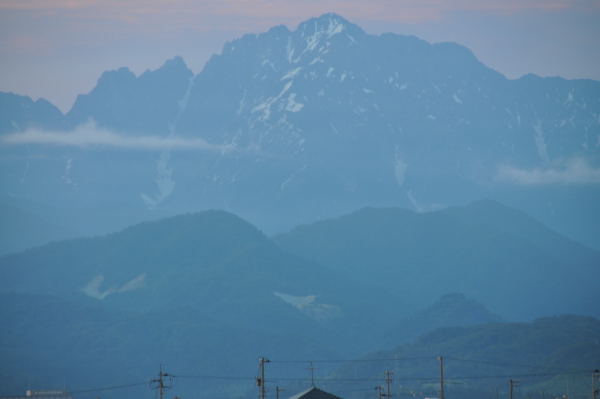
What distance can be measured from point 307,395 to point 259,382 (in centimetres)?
1655

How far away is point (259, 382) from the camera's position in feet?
532

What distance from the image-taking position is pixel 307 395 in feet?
583

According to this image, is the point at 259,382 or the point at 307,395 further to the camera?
the point at 307,395
